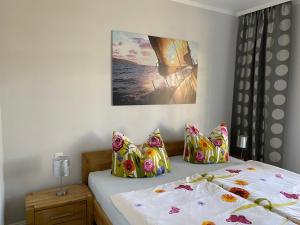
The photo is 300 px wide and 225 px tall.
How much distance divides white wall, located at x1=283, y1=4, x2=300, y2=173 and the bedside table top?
2452mm

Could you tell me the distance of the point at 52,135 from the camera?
2.24 metres

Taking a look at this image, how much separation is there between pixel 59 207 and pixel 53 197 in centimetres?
12

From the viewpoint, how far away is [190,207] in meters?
1.56

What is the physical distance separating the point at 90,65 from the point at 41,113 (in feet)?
2.18

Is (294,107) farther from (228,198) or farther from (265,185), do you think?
(228,198)

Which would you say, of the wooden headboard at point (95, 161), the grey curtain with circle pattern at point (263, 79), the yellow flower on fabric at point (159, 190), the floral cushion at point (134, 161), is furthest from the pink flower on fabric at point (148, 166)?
the grey curtain with circle pattern at point (263, 79)

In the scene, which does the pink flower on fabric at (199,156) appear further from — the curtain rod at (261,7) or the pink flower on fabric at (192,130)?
the curtain rod at (261,7)

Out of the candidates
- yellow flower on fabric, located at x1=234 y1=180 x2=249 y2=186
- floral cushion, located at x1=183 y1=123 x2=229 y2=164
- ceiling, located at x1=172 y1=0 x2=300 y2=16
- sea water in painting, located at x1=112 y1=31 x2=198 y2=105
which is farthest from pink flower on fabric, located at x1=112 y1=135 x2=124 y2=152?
ceiling, located at x1=172 y1=0 x2=300 y2=16

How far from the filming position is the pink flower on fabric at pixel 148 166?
2.18m

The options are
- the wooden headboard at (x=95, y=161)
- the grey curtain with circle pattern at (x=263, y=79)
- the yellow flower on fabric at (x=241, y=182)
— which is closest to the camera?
the yellow flower on fabric at (x=241, y=182)

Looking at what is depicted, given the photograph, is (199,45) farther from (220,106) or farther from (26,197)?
(26,197)

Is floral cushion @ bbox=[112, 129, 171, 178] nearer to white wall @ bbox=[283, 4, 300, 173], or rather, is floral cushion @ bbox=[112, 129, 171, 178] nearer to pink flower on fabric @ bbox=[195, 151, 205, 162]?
pink flower on fabric @ bbox=[195, 151, 205, 162]

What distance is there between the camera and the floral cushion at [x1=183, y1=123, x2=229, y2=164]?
2.58m

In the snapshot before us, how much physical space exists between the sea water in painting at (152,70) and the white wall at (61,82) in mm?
86
